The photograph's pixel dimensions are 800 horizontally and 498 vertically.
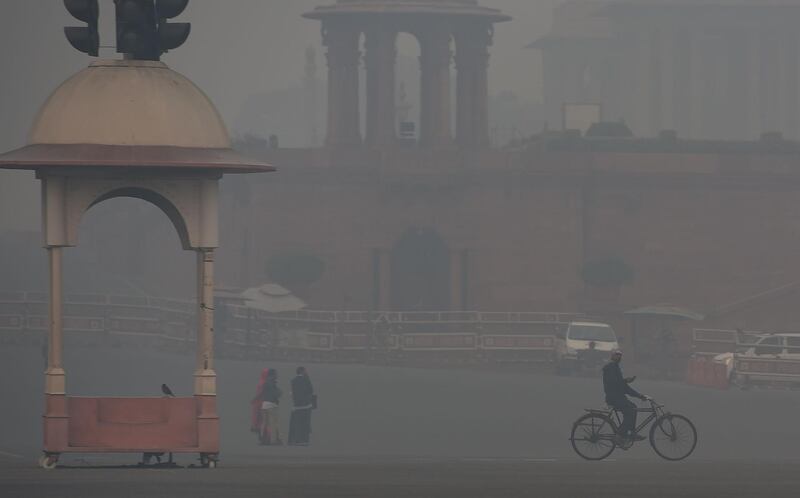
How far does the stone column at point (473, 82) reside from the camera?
271 ft

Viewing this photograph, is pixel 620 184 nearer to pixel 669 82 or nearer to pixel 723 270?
pixel 723 270

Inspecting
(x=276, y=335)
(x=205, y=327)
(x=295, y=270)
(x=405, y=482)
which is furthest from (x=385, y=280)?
(x=405, y=482)

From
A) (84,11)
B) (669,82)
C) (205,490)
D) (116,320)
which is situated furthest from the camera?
(669,82)

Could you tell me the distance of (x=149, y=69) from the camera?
2595 centimetres

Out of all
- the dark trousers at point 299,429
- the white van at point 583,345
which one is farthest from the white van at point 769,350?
the dark trousers at point 299,429

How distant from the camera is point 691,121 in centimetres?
15938

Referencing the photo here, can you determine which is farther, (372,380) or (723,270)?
(723,270)

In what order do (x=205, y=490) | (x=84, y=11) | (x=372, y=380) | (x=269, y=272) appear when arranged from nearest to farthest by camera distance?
(x=205, y=490) → (x=84, y=11) → (x=372, y=380) → (x=269, y=272)

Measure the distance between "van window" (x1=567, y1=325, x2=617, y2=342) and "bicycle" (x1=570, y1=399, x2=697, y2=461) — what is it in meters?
28.4

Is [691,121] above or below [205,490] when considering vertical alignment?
above

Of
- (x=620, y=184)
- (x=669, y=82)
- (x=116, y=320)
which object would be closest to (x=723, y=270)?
(x=620, y=184)

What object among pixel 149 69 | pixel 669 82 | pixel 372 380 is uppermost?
pixel 669 82

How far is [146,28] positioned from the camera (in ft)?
85.4

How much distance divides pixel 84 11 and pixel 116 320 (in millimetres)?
39988
